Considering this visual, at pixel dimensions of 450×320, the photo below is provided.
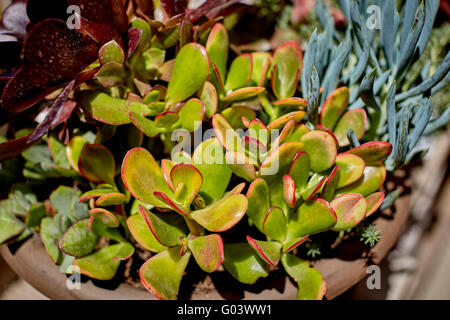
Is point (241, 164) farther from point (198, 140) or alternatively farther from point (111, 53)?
point (111, 53)

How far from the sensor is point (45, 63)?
0.54m

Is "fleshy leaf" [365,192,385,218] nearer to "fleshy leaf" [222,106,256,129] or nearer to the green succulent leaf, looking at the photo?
"fleshy leaf" [222,106,256,129]

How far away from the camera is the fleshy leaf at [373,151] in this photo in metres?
0.59

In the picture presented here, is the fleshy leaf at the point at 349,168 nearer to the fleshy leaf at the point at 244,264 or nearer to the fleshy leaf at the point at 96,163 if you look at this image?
the fleshy leaf at the point at 244,264

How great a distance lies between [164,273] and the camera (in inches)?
23.1

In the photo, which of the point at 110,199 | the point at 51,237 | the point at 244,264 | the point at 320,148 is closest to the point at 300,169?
the point at 320,148

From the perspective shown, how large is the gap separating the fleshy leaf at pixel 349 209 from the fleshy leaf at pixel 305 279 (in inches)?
3.2

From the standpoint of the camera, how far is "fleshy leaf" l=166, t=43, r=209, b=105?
2.03 ft

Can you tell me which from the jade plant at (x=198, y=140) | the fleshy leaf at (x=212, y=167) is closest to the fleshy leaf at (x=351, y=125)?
the jade plant at (x=198, y=140)

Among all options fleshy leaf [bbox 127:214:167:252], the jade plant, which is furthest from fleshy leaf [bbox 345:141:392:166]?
fleshy leaf [bbox 127:214:167:252]

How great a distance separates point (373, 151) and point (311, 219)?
0.14 m

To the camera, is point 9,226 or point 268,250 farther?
point 9,226

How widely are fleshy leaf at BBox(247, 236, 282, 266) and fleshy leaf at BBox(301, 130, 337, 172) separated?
137 mm
